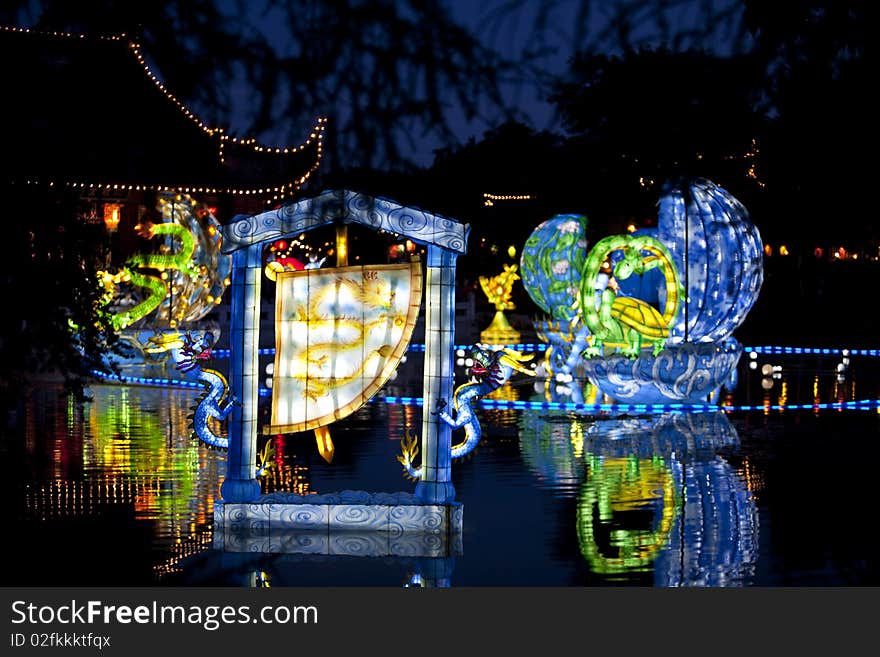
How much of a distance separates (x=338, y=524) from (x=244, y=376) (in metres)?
1.17

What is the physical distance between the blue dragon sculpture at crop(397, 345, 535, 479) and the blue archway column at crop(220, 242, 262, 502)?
1.03 m

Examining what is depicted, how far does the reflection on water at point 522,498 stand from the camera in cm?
815

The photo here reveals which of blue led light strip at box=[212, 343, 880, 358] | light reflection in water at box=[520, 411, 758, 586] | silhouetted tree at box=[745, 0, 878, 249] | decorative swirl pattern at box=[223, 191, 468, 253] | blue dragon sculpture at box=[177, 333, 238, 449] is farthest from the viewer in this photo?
blue led light strip at box=[212, 343, 880, 358]

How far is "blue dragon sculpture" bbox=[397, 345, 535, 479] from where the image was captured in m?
8.99

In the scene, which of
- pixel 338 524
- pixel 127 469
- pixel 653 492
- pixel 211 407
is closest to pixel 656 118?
pixel 338 524

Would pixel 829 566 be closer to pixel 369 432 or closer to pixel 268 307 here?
pixel 369 432

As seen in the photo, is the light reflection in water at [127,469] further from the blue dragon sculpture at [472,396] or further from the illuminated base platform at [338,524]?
the blue dragon sculpture at [472,396]

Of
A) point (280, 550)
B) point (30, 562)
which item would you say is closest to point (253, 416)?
point (280, 550)

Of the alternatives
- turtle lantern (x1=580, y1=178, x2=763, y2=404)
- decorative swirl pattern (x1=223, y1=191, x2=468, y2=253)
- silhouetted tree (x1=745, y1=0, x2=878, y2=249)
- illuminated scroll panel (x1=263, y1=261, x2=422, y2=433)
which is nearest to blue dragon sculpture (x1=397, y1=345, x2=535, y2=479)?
illuminated scroll panel (x1=263, y1=261, x2=422, y2=433)

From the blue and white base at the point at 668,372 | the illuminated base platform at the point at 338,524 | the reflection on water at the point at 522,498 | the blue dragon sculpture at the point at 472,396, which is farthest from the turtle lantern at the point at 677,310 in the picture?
the illuminated base platform at the point at 338,524

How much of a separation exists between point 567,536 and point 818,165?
515cm

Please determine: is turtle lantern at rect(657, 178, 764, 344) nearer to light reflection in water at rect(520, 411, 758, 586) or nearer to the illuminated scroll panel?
light reflection in water at rect(520, 411, 758, 586)

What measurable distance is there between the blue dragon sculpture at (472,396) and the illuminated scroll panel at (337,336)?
1.54ft

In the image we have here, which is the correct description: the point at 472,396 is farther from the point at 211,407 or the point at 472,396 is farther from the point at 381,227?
the point at 211,407
